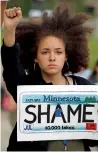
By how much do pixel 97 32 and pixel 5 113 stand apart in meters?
0.50

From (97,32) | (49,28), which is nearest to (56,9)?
(49,28)

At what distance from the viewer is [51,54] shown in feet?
3.70

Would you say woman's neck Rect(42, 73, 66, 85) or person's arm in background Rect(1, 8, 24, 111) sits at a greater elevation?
person's arm in background Rect(1, 8, 24, 111)

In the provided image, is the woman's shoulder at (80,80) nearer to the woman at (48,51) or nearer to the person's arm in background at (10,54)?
the woman at (48,51)

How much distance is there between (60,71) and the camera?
3.82 feet

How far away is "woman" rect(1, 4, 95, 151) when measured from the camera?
111 centimetres

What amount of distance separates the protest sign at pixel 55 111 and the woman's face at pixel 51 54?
0.26 feet

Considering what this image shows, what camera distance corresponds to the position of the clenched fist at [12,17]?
1.09 metres

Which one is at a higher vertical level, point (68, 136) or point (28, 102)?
point (28, 102)

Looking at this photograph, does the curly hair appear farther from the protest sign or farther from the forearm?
the protest sign

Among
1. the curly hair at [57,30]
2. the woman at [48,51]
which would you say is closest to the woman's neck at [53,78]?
the woman at [48,51]

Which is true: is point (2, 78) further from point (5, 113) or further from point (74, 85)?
point (74, 85)

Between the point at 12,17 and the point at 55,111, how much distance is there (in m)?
0.40

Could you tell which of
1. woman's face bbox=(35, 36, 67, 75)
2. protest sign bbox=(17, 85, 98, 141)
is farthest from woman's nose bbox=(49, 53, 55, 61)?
protest sign bbox=(17, 85, 98, 141)
